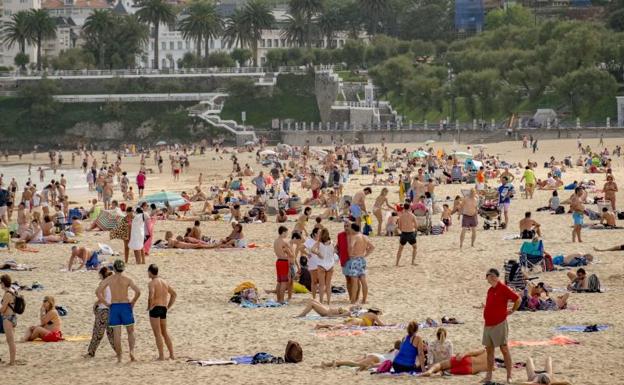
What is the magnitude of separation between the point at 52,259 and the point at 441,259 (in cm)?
631

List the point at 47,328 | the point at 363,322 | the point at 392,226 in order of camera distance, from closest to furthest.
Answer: the point at 47,328 → the point at 363,322 → the point at 392,226

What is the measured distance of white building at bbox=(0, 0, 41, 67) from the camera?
128 meters

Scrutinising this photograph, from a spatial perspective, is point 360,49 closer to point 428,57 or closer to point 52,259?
point 428,57

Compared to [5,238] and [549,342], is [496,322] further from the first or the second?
[5,238]

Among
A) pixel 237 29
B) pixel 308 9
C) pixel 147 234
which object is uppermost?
pixel 308 9

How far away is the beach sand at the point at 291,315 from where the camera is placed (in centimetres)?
1450

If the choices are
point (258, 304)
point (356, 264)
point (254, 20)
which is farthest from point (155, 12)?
point (356, 264)

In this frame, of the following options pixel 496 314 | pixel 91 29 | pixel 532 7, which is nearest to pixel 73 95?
pixel 91 29

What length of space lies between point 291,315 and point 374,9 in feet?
318

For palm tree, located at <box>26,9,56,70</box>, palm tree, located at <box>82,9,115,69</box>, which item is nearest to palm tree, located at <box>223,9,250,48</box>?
palm tree, located at <box>82,9,115,69</box>

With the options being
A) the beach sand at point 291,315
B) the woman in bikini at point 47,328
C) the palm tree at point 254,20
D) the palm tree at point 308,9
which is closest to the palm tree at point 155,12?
the palm tree at point 254,20

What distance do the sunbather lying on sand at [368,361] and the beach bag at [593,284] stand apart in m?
4.83

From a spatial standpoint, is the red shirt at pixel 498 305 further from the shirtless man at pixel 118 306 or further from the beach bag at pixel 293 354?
the shirtless man at pixel 118 306

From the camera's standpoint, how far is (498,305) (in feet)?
44.8
